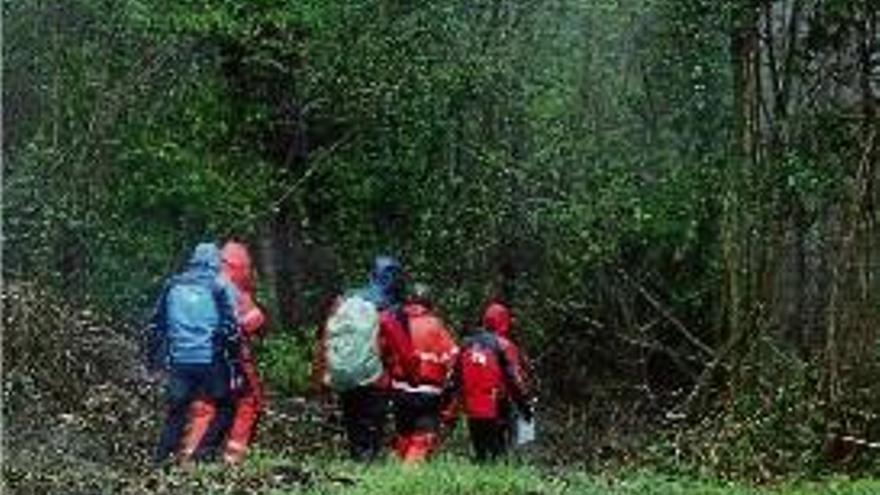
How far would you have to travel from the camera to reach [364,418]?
15.1 metres

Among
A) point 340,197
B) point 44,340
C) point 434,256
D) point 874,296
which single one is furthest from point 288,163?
point 874,296

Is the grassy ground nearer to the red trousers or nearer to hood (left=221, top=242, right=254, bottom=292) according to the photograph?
the red trousers

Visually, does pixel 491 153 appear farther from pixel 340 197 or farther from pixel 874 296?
pixel 874 296

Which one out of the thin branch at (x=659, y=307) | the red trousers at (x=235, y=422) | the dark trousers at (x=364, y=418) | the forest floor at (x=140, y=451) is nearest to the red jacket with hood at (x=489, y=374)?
the forest floor at (x=140, y=451)

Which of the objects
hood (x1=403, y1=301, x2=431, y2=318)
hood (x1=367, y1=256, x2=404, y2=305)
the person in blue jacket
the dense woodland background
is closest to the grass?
the person in blue jacket

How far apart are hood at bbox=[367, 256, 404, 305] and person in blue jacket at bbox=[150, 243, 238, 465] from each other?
5.02 feet

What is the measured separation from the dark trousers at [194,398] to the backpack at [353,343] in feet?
3.46

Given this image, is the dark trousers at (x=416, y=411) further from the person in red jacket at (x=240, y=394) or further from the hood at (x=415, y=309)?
the person in red jacket at (x=240, y=394)

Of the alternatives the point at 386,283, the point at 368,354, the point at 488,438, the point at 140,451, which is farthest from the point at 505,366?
the point at 140,451

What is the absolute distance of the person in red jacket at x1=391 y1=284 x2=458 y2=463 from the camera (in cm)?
1498

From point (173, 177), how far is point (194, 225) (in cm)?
95

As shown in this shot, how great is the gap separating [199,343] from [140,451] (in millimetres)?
3348

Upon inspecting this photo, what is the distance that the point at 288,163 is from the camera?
23844mm

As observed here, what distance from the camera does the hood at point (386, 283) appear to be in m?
14.9
